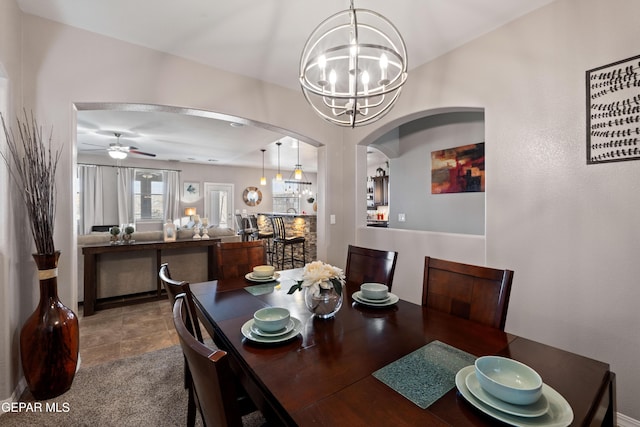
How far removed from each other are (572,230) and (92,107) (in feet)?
12.9

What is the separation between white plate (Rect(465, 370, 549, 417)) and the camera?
2.38 ft

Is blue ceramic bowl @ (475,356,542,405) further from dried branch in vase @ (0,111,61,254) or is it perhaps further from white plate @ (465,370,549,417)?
dried branch in vase @ (0,111,61,254)

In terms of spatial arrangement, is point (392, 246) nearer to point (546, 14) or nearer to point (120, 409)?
point (546, 14)

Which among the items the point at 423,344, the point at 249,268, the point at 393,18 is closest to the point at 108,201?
the point at 249,268

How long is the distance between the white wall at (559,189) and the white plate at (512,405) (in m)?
1.57

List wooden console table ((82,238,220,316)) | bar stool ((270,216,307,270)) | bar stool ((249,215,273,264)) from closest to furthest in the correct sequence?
wooden console table ((82,238,220,316))
bar stool ((270,216,307,270))
bar stool ((249,215,273,264))

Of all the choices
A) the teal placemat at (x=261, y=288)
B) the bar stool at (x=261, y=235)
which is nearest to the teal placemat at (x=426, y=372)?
the teal placemat at (x=261, y=288)

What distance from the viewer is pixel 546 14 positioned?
204 centimetres

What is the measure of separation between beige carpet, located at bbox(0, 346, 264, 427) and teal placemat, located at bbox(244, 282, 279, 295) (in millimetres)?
797

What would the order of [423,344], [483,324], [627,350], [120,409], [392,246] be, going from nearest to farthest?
[423,344], [483,324], [627,350], [120,409], [392,246]

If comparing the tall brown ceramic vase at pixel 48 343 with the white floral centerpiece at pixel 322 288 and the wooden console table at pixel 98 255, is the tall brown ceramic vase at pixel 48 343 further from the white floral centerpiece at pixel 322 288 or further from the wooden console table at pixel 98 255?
the white floral centerpiece at pixel 322 288

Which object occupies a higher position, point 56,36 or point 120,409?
point 56,36

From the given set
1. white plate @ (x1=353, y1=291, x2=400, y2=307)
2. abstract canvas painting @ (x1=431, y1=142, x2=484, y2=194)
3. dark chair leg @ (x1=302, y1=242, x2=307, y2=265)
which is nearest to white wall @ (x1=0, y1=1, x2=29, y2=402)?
white plate @ (x1=353, y1=291, x2=400, y2=307)

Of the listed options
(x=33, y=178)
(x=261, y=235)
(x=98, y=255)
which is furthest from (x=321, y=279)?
(x=261, y=235)
